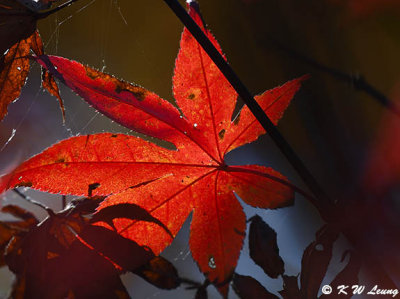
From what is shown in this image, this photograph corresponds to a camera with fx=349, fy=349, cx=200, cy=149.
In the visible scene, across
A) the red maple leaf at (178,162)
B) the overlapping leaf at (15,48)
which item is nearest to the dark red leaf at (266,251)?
the red maple leaf at (178,162)

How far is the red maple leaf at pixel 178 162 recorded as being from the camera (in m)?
0.41

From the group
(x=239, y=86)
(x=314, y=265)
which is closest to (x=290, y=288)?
(x=314, y=265)

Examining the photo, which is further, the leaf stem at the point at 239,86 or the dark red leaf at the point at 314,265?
the dark red leaf at the point at 314,265

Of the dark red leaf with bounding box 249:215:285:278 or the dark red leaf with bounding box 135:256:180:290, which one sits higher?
the dark red leaf with bounding box 135:256:180:290

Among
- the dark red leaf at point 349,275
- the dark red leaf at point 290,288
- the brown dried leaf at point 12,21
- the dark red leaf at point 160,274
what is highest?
the brown dried leaf at point 12,21

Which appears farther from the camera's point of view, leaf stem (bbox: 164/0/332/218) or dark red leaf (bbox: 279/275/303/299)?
dark red leaf (bbox: 279/275/303/299)

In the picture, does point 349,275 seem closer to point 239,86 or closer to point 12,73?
point 239,86

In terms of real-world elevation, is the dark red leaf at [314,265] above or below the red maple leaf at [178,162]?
below

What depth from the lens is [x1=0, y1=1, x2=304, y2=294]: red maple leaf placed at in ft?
1.36

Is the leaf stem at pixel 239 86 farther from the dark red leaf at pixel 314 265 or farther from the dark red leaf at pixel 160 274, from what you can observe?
the dark red leaf at pixel 160 274

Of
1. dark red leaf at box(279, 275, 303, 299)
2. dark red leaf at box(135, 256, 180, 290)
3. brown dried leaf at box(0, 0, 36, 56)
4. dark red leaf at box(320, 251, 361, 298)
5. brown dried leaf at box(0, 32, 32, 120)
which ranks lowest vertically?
dark red leaf at box(320, 251, 361, 298)

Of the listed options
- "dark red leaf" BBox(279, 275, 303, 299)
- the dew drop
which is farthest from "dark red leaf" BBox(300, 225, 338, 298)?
the dew drop

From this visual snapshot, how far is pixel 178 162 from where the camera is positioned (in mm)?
488

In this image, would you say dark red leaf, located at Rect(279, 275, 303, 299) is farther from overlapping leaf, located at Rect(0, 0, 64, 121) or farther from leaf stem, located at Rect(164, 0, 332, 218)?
overlapping leaf, located at Rect(0, 0, 64, 121)
